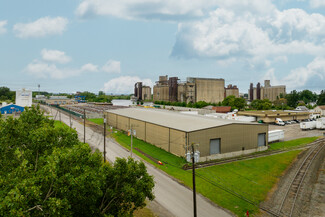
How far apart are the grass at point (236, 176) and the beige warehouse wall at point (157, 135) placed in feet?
6.80

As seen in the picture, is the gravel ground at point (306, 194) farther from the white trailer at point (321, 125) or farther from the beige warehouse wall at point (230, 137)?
the white trailer at point (321, 125)

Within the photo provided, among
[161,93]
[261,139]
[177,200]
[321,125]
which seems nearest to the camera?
[177,200]

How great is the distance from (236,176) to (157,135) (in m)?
19.6

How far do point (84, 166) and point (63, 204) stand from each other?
2.63m

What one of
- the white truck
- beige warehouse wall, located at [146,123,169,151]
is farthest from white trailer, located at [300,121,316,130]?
beige warehouse wall, located at [146,123,169,151]

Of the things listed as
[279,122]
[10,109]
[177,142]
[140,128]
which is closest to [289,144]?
[177,142]

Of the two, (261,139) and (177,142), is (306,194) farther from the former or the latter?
(261,139)

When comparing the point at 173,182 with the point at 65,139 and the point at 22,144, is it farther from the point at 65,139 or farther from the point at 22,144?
the point at 22,144

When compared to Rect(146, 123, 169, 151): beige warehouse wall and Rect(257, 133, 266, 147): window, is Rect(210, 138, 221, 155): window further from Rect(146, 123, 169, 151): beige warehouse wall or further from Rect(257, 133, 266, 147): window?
Rect(257, 133, 266, 147): window

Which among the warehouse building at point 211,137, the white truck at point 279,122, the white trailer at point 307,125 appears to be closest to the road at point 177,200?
the warehouse building at point 211,137

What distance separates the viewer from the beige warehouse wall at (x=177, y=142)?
36656 millimetres

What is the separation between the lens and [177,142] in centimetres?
3822

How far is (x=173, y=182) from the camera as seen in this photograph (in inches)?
1072

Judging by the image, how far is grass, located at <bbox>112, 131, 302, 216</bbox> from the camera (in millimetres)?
22766
